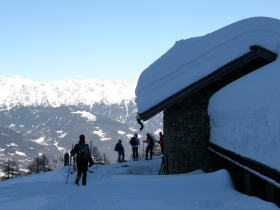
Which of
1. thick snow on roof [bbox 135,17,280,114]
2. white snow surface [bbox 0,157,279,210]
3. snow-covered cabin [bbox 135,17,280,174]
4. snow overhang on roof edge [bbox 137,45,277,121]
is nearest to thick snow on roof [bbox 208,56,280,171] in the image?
white snow surface [bbox 0,157,279,210]

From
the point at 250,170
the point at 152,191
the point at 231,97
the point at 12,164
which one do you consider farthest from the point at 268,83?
the point at 12,164

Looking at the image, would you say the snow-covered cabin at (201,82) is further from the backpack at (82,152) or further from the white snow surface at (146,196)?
the backpack at (82,152)

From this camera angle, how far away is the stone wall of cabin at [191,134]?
1268 cm

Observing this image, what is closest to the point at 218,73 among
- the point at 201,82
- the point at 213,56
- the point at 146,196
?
the point at 201,82

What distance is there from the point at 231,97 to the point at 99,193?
4626 mm

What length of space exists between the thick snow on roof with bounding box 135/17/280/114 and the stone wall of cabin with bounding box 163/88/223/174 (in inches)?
36.6

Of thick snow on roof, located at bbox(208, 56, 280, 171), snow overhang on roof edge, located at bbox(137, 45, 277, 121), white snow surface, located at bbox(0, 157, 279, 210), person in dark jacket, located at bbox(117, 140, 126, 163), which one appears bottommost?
white snow surface, located at bbox(0, 157, 279, 210)

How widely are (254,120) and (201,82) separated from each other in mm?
4884

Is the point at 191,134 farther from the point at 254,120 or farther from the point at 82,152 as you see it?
the point at 254,120

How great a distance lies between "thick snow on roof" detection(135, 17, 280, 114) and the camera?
11883mm

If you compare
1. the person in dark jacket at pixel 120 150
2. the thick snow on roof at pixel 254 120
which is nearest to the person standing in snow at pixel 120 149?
the person in dark jacket at pixel 120 150

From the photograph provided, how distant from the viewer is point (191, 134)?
12.7 metres

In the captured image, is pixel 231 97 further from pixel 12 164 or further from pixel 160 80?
pixel 12 164

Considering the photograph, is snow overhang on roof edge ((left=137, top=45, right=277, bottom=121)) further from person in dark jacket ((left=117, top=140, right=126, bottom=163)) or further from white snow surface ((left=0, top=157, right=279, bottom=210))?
person in dark jacket ((left=117, top=140, right=126, bottom=163))
